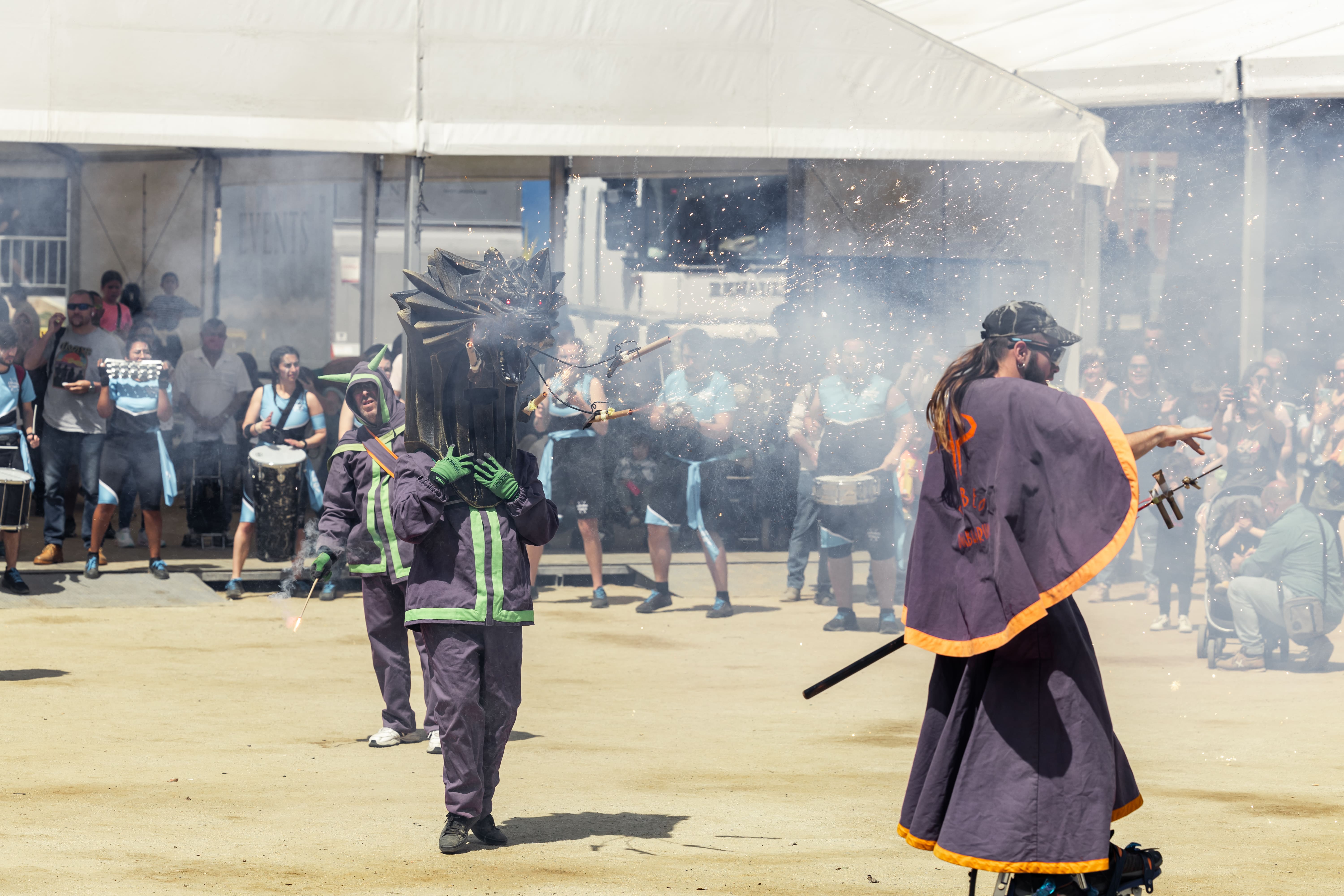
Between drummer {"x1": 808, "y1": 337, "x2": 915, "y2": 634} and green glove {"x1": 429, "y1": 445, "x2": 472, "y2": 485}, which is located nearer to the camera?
green glove {"x1": 429, "y1": 445, "x2": 472, "y2": 485}

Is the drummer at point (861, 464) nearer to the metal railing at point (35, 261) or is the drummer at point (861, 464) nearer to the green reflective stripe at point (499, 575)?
the green reflective stripe at point (499, 575)

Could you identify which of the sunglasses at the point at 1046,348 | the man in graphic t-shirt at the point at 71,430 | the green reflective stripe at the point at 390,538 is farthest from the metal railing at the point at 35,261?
the sunglasses at the point at 1046,348

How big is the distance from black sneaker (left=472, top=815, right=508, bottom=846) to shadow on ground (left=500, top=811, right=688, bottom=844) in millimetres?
60

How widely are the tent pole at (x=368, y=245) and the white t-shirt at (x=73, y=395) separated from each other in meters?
1.68

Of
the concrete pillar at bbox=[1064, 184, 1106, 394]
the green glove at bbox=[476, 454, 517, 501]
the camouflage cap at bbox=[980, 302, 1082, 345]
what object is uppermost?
the concrete pillar at bbox=[1064, 184, 1106, 394]

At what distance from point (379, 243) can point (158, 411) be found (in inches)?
105

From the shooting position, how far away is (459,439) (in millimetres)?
4309

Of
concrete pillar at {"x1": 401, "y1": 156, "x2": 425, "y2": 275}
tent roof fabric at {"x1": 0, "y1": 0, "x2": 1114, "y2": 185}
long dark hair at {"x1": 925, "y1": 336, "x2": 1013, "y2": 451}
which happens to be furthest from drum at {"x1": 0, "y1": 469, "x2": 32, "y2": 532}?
long dark hair at {"x1": 925, "y1": 336, "x2": 1013, "y2": 451}

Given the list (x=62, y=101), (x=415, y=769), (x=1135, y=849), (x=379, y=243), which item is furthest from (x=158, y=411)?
(x=1135, y=849)

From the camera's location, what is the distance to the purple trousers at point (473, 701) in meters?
4.16

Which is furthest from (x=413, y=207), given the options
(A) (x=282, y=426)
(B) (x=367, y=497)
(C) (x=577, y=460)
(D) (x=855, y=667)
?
(D) (x=855, y=667)

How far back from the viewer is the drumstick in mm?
5176

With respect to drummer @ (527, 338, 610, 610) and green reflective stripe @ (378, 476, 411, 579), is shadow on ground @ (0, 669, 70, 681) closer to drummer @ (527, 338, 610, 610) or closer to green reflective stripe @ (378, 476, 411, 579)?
green reflective stripe @ (378, 476, 411, 579)

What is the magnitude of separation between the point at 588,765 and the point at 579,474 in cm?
369
